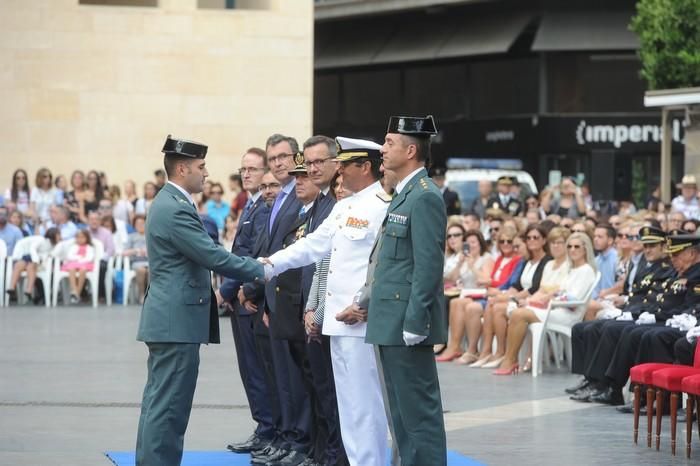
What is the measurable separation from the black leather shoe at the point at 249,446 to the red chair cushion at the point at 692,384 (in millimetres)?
3020

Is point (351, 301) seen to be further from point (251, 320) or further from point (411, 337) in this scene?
point (251, 320)

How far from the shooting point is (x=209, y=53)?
31.0m

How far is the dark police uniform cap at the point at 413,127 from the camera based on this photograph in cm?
858

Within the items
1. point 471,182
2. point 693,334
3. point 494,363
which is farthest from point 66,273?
point 693,334

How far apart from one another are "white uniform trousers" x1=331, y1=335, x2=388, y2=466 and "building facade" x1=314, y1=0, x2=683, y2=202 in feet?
94.2

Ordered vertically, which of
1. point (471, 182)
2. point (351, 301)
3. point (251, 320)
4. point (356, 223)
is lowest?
point (251, 320)

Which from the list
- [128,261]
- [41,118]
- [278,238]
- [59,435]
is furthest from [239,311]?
[41,118]

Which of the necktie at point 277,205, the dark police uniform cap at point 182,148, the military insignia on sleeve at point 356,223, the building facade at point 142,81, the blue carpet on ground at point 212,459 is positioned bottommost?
the blue carpet on ground at point 212,459

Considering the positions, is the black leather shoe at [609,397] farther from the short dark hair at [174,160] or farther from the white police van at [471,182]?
the white police van at [471,182]

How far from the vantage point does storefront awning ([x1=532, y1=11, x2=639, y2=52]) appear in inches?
1604

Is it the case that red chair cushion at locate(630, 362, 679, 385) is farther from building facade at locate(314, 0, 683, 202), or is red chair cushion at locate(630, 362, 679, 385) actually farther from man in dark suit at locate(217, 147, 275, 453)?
building facade at locate(314, 0, 683, 202)

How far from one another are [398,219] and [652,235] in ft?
20.0

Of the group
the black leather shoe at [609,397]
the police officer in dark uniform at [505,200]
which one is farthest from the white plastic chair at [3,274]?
the black leather shoe at [609,397]

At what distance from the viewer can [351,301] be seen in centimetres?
933
